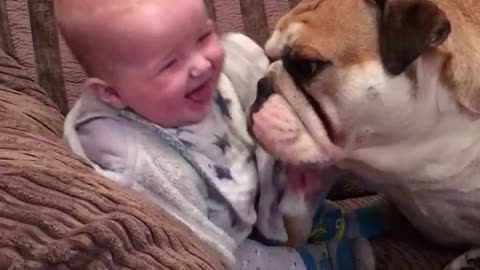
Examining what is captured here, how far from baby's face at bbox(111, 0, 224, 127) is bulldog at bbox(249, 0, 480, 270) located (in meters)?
0.09

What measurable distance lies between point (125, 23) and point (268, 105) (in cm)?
20

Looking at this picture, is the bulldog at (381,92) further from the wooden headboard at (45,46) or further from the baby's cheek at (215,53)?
the wooden headboard at (45,46)

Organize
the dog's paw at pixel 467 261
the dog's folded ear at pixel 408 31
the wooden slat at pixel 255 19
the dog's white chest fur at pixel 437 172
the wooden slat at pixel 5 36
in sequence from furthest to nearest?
the wooden slat at pixel 255 19 → the wooden slat at pixel 5 36 → the dog's paw at pixel 467 261 → the dog's white chest fur at pixel 437 172 → the dog's folded ear at pixel 408 31

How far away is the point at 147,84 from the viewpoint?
1068 millimetres

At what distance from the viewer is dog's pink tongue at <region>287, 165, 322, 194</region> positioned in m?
1.19

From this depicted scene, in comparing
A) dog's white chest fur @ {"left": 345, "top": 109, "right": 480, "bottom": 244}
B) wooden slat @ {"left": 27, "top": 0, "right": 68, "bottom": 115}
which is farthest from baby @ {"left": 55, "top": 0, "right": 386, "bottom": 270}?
wooden slat @ {"left": 27, "top": 0, "right": 68, "bottom": 115}

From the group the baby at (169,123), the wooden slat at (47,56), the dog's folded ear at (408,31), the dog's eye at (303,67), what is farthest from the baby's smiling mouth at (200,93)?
the wooden slat at (47,56)

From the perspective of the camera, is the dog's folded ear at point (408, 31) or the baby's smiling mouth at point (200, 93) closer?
the dog's folded ear at point (408, 31)

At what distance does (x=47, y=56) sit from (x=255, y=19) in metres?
0.35

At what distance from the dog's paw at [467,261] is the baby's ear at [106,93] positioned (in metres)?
0.49

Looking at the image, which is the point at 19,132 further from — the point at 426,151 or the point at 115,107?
the point at 426,151

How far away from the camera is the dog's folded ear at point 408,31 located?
992 millimetres

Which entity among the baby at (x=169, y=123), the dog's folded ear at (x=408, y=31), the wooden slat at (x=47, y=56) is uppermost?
the dog's folded ear at (x=408, y=31)

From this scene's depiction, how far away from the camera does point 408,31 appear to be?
1002 millimetres
